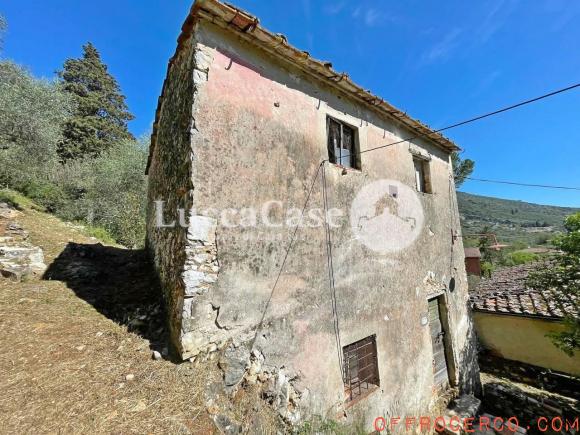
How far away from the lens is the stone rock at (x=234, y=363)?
10.5ft

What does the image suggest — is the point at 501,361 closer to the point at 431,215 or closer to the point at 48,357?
the point at 431,215

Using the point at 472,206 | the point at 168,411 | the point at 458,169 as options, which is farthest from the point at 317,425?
the point at 472,206

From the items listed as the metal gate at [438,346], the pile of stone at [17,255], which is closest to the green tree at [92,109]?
the pile of stone at [17,255]

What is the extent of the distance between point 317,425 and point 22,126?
14.7m

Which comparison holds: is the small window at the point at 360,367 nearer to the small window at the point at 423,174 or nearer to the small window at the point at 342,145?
the small window at the point at 342,145

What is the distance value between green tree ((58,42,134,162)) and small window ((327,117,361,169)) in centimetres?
1860

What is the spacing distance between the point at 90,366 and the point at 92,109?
82.5 ft

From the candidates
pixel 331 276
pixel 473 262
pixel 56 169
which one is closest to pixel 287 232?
pixel 331 276

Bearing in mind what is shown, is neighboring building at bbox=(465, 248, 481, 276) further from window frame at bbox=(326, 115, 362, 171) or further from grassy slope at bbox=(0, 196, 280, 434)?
grassy slope at bbox=(0, 196, 280, 434)

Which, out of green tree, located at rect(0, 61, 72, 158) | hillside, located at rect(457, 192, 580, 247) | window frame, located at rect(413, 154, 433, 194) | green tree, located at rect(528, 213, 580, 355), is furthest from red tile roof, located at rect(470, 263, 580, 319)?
hillside, located at rect(457, 192, 580, 247)

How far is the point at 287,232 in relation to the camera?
163 inches

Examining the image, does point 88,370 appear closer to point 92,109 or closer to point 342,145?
point 342,145

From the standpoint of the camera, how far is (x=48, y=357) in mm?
3105

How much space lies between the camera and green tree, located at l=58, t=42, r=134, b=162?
18.8 meters
